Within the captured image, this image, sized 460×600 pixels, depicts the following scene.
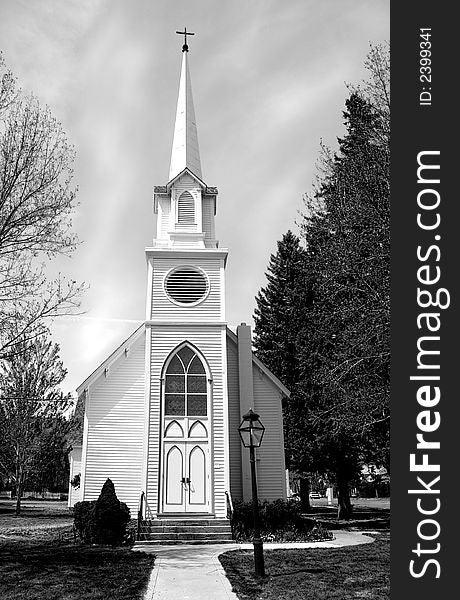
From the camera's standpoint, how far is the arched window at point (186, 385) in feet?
64.9

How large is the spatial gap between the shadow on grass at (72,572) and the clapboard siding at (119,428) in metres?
4.52

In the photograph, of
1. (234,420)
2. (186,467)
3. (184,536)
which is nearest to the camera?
(184,536)

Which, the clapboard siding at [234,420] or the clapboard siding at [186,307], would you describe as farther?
the clapboard siding at [186,307]

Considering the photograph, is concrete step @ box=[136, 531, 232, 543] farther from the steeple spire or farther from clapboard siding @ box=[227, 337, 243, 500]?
the steeple spire

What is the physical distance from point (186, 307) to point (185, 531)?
7.86 m

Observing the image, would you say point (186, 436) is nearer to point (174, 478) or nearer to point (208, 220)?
point (174, 478)

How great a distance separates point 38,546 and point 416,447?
1296 centimetres

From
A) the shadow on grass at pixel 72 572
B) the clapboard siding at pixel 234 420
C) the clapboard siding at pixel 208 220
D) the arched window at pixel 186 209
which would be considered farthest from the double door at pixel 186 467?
the arched window at pixel 186 209

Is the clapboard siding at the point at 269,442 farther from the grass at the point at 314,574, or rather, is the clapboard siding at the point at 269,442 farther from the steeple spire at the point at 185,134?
the steeple spire at the point at 185,134

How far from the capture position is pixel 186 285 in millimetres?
21422

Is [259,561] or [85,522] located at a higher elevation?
[259,561]

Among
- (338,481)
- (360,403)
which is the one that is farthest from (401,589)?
(338,481)

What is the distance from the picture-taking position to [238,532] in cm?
1748

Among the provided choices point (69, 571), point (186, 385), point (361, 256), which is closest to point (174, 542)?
point (186, 385)
